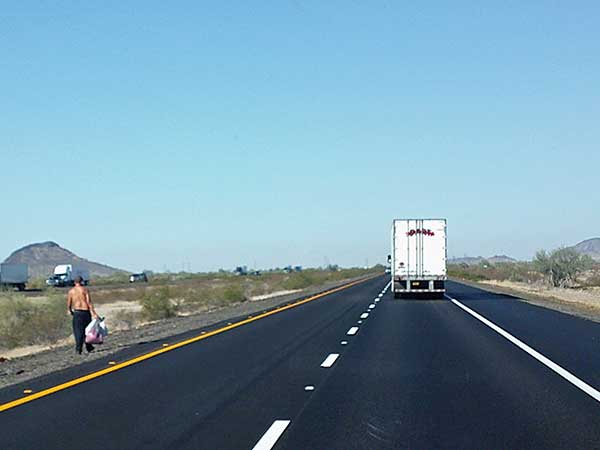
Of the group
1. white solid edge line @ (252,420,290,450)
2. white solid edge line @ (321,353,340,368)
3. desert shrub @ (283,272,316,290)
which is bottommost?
white solid edge line @ (252,420,290,450)

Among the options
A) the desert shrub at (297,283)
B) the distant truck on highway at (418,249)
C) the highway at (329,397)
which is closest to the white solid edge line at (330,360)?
the highway at (329,397)

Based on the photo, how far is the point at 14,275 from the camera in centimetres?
9581

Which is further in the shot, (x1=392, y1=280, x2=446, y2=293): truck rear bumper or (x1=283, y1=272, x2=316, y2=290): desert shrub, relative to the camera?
(x1=283, y1=272, x2=316, y2=290): desert shrub

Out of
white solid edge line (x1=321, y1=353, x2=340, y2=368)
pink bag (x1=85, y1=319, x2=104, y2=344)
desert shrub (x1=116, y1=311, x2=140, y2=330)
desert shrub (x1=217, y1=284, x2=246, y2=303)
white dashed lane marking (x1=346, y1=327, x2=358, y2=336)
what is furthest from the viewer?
desert shrub (x1=217, y1=284, x2=246, y2=303)

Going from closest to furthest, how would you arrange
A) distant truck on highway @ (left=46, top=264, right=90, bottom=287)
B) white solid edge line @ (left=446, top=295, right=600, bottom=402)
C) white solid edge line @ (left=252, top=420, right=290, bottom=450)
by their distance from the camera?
white solid edge line @ (left=252, top=420, right=290, bottom=450) < white solid edge line @ (left=446, top=295, right=600, bottom=402) < distant truck on highway @ (left=46, top=264, right=90, bottom=287)

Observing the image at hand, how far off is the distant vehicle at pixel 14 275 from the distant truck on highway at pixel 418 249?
58877 millimetres

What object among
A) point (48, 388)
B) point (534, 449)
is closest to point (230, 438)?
point (534, 449)

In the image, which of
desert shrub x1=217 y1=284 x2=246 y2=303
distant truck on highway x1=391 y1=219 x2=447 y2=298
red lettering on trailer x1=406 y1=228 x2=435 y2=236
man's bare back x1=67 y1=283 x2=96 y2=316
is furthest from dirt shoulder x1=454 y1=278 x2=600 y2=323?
man's bare back x1=67 y1=283 x2=96 y2=316

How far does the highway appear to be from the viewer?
9836mm

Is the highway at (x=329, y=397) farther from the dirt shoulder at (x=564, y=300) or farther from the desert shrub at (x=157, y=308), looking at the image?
the desert shrub at (x=157, y=308)

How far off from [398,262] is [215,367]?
28969 mm

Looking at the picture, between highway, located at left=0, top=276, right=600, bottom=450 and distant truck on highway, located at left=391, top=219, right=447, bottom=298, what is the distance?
2143 centimetres

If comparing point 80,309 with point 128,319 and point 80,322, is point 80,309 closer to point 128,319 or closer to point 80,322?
point 80,322

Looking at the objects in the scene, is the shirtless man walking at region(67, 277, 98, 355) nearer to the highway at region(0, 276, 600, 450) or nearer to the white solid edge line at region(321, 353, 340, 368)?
the highway at region(0, 276, 600, 450)
